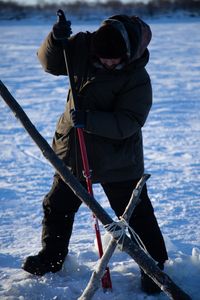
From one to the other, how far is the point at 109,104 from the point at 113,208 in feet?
2.19

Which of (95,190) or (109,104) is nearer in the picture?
(109,104)

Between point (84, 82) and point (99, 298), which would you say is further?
point (99, 298)

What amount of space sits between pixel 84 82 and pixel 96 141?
0.35m

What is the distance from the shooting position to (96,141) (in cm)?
275

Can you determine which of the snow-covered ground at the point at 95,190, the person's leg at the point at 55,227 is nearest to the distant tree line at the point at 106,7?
the snow-covered ground at the point at 95,190

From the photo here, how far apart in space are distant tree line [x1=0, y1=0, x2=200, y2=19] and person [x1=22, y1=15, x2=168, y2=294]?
84.0 feet

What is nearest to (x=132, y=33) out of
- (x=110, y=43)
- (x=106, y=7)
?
(x=110, y=43)

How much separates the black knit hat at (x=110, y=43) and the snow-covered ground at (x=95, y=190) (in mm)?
1471

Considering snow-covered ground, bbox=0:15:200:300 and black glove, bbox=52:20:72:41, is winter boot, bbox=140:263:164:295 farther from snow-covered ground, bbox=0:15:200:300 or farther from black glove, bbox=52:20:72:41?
black glove, bbox=52:20:72:41

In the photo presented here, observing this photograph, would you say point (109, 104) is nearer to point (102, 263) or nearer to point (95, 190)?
point (102, 263)

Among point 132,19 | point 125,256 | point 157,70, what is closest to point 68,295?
point 125,256

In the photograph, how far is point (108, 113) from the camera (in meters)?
2.59

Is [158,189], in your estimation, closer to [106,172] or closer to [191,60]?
[106,172]

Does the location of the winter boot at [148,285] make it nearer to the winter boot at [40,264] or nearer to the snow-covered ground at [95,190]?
the snow-covered ground at [95,190]
